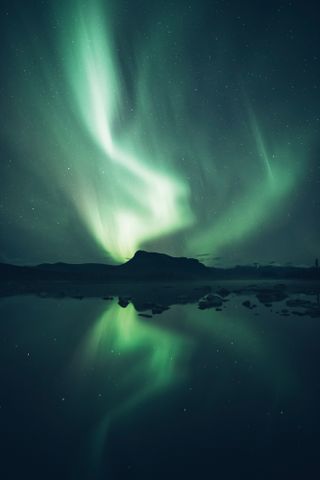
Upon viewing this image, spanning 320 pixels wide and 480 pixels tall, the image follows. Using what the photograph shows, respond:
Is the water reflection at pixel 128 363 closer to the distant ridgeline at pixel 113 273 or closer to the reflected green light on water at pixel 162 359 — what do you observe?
the reflected green light on water at pixel 162 359

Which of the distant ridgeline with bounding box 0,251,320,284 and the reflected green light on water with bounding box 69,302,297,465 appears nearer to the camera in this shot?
the reflected green light on water with bounding box 69,302,297,465

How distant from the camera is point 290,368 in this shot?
396 inches

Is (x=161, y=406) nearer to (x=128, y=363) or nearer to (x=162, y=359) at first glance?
(x=128, y=363)

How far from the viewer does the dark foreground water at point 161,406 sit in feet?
16.3

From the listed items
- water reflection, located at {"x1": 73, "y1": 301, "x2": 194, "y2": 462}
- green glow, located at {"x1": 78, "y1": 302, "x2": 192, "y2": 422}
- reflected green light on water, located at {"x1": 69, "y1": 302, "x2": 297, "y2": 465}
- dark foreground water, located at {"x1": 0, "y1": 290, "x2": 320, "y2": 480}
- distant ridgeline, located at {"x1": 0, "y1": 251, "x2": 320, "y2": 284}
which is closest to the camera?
dark foreground water, located at {"x1": 0, "y1": 290, "x2": 320, "y2": 480}

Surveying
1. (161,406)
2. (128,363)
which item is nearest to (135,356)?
(128,363)

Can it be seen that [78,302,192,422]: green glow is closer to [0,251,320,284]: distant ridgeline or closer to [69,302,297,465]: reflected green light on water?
[69,302,297,465]: reflected green light on water

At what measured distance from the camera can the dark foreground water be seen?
498 cm

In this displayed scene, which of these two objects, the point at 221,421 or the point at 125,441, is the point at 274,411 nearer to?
the point at 221,421

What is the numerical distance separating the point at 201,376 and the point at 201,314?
504 inches

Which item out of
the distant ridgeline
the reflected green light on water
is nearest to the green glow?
the reflected green light on water

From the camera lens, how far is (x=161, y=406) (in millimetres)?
7227

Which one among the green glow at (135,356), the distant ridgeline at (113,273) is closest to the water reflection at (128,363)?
the green glow at (135,356)

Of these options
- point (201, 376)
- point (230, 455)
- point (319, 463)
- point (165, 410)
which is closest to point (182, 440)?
point (230, 455)
